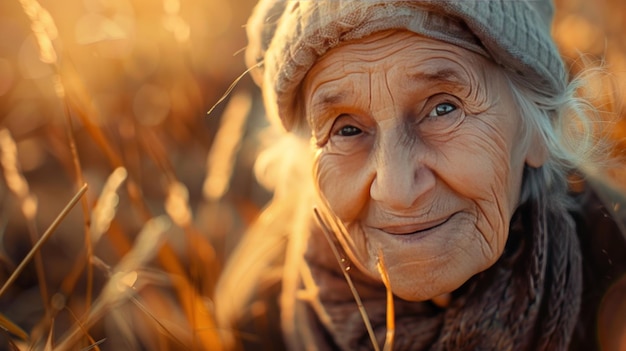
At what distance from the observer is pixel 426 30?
1.51 m

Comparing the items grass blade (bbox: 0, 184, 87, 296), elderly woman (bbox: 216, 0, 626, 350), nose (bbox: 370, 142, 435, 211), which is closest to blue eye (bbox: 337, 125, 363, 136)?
elderly woman (bbox: 216, 0, 626, 350)

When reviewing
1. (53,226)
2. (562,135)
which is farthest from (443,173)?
(53,226)

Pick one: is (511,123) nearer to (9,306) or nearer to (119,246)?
(119,246)

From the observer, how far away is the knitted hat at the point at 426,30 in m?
1.49

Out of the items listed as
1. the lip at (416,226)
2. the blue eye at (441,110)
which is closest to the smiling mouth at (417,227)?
the lip at (416,226)

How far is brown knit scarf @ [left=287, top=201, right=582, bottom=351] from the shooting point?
1.65m

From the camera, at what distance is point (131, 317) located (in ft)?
8.30

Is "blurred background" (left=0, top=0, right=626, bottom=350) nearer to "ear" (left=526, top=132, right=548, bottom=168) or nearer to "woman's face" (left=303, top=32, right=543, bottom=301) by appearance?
"ear" (left=526, top=132, right=548, bottom=168)

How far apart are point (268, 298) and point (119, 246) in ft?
1.65

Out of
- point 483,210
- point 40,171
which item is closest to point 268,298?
point 483,210

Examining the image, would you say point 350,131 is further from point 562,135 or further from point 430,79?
point 562,135

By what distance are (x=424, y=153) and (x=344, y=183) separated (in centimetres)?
22

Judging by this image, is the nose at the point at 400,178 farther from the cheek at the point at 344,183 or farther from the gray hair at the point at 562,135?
the gray hair at the point at 562,135

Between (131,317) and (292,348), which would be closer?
(292,348)
